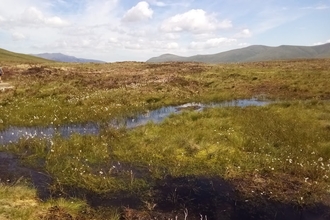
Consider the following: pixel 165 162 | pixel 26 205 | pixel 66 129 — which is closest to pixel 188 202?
pixel 165 162

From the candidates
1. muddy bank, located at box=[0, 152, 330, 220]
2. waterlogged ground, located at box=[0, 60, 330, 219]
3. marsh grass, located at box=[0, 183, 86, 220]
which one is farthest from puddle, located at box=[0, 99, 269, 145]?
marsh grass, located at box=[0, 183, 86, 220]

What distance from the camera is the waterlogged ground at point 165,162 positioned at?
34.2 feet

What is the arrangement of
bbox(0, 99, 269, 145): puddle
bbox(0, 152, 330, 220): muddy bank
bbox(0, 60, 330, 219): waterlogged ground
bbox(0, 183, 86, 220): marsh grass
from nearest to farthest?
bbox(0, 183, 86, 220): marsh grass, bbox(0, 152, 330, 220): muddy bank, bbox(0, 60, 330, 219): waterlogged ground, bbox(0, 99, 269, 145): puddle

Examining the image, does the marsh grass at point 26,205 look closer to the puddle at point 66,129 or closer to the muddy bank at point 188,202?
the muddy bank at point 188,202

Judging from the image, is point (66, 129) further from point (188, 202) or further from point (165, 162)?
point (188, 202)

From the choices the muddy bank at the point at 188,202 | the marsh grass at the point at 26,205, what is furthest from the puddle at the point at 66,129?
the marsh grass at the point at 26,205

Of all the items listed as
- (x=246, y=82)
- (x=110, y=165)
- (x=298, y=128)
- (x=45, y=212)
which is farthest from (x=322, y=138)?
(x=246, y=82)

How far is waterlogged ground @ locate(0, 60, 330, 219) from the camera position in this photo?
10.4 m

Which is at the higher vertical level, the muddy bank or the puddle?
the puddle

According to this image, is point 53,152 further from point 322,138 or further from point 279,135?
point 322,138

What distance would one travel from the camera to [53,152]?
49.3 feet

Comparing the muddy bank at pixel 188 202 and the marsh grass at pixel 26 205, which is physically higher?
the marsh grass at pixel 26 205

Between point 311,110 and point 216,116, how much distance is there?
7.38m

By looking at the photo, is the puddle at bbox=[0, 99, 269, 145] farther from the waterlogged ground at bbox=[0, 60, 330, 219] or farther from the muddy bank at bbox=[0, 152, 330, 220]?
the muddy bank at bbox=[0, 152, 330, 220]
